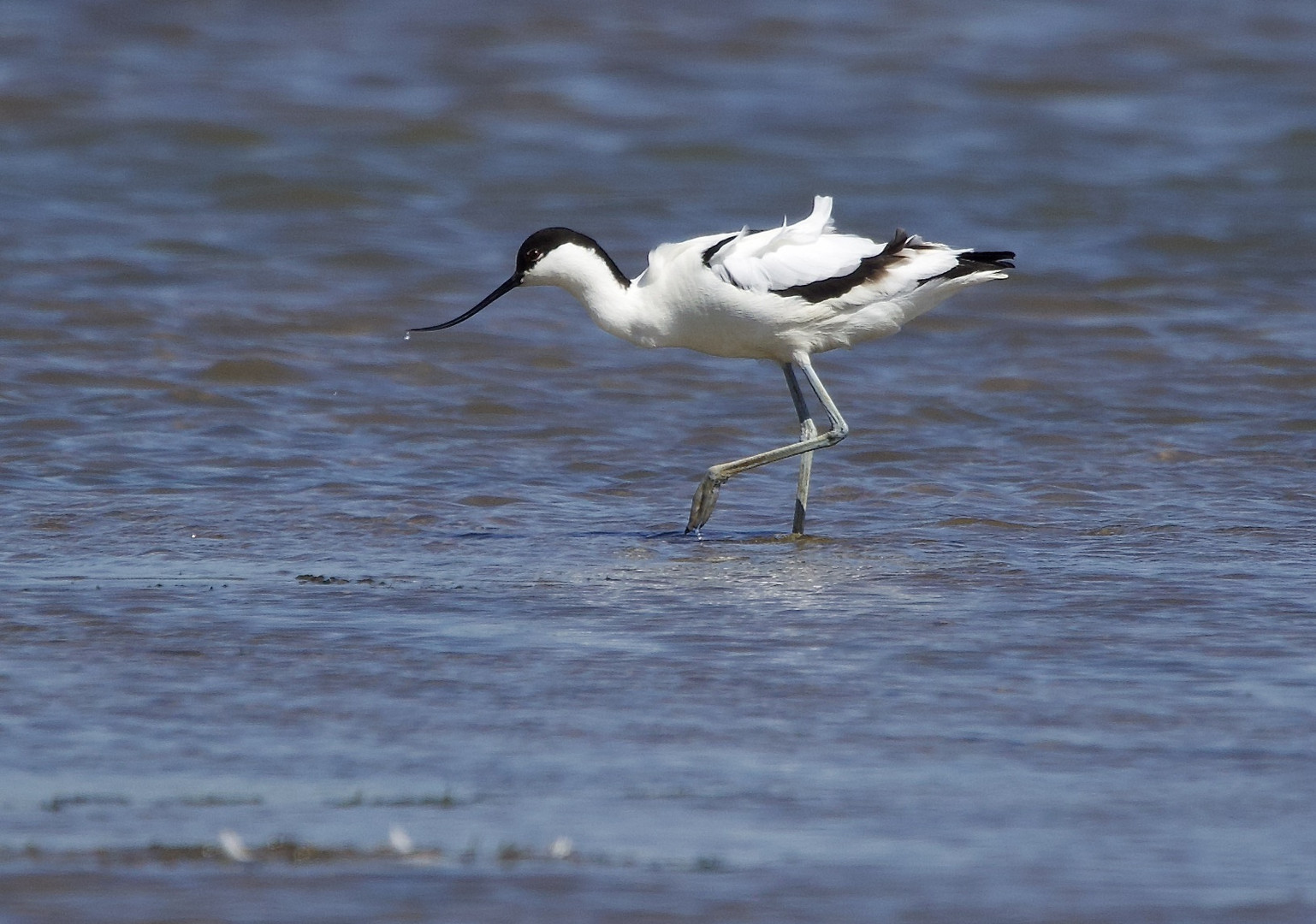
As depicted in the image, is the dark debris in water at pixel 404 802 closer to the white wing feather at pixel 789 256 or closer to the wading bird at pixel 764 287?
the wading bird at pixel 764 287

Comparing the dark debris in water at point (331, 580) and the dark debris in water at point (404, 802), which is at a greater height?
the dark debris in water at point (331, 580)

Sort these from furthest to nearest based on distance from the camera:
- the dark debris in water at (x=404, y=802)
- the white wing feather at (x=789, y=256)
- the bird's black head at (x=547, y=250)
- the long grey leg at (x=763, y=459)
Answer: the bird's black head at (x=547, y=250), the long grey leg at (x=763, y=459), the white wing feather at (x=789, y=256), the dark debris in water at (x=404, y=802)

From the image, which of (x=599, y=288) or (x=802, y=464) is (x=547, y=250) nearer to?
(x=599, y=288)

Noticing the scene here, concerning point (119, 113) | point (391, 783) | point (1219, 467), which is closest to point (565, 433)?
point (1219, 467)

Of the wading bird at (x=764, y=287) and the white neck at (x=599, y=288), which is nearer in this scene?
the wading bird at (x=764, y=287)

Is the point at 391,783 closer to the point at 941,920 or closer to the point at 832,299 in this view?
the point at 941,920

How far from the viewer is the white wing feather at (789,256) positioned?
6895 millimetres

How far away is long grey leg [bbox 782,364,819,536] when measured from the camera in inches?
278

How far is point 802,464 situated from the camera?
23.6 feet

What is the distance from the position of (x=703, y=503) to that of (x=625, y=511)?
1.67 ft

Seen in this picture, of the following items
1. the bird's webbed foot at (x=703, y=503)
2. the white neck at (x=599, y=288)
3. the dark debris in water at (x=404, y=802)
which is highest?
the white neck at (x=599, y=288)

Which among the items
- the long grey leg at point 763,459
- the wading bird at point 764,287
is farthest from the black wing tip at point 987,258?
the long grey leg at point 763,459

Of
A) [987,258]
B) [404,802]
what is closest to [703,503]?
[987,258]

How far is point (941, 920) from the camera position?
3234 millimetres
